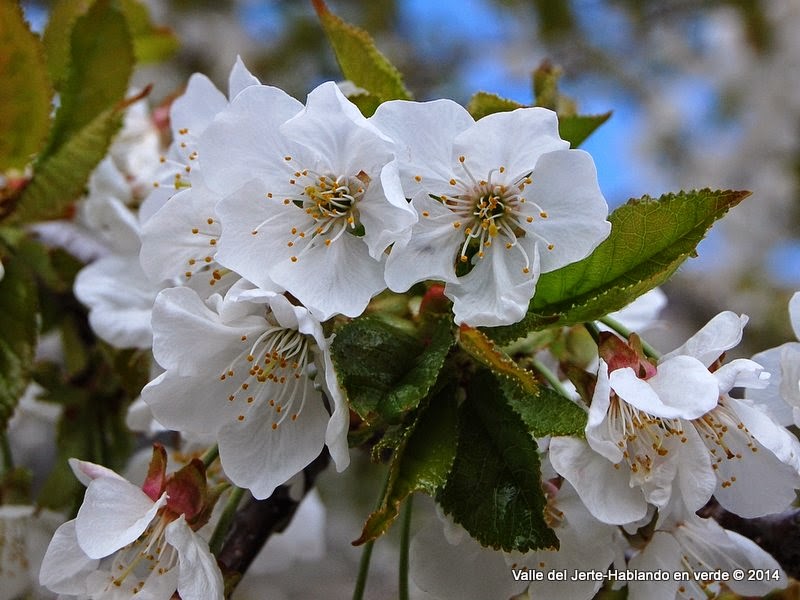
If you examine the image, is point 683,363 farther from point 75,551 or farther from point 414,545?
point 75,551

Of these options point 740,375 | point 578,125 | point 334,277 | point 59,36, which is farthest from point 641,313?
point 59,36

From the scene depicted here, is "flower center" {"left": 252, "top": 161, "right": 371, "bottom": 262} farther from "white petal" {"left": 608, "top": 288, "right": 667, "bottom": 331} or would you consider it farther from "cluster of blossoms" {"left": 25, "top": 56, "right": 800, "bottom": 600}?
"white petal" {"left": 608, "top": 288, "right": 667, "bottom": 331}

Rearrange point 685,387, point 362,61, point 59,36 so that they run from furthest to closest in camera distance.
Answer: point 59,36, point 362,61, point 685,387

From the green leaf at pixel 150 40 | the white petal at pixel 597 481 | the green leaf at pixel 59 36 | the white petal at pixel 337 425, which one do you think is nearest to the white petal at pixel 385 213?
the white petal at pixel 337 425

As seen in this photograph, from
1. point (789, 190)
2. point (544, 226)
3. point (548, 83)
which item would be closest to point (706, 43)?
point (789, 190)

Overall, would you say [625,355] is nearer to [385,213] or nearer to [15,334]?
[385,213]

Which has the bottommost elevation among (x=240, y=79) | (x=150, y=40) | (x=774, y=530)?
(x=774, y=530)
